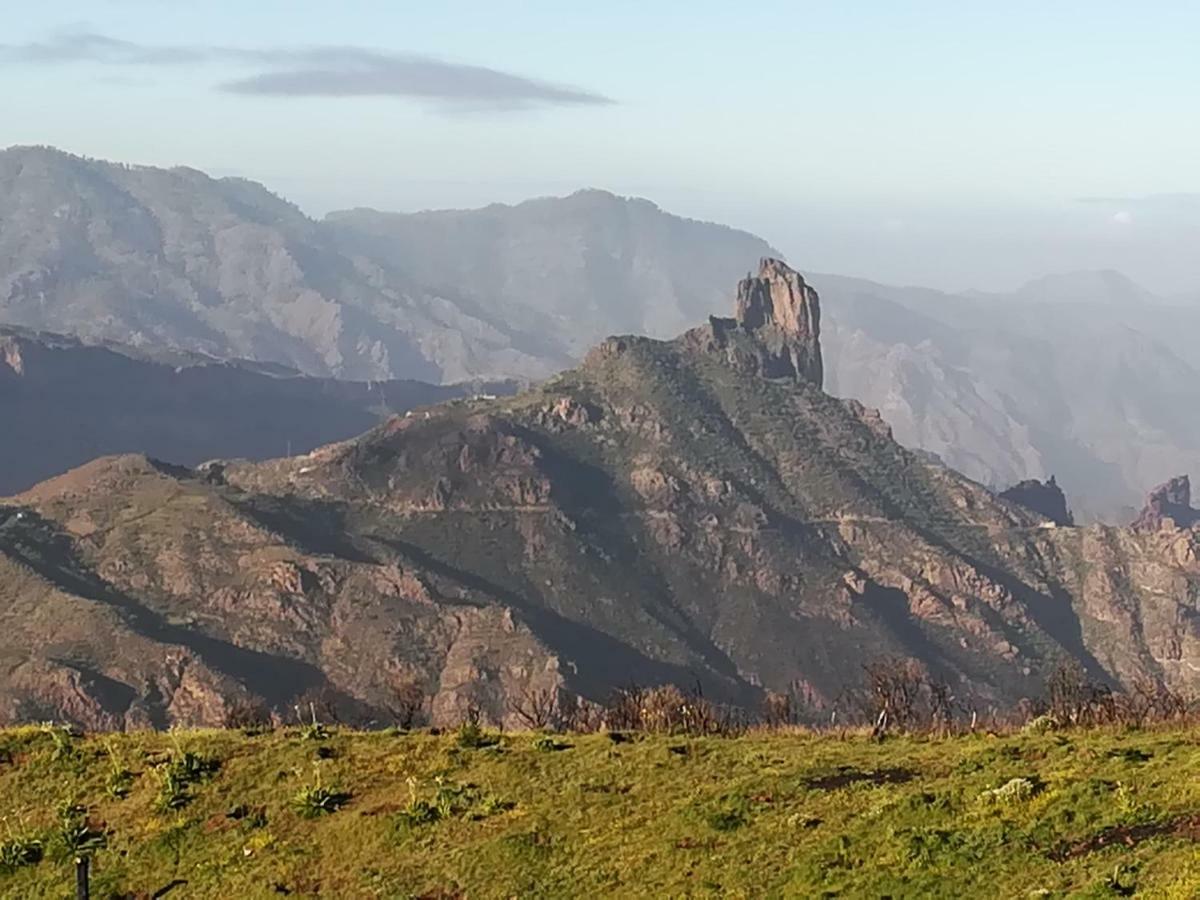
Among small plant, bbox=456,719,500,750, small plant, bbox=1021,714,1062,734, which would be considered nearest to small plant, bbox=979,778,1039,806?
small plant, bbox=1021,714,1062,734

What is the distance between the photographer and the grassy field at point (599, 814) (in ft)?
95.6

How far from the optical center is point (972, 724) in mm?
42844

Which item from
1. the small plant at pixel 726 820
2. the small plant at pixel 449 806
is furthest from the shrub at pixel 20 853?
the small plant at pixel 726 820

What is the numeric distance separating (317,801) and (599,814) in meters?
6.82

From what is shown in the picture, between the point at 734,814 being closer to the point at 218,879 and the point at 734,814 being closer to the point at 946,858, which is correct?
the point at 946,858

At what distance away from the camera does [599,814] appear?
1334 inches

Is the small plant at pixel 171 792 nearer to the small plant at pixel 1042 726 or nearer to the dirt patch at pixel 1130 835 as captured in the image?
the dirt patch at pixel 1130 835

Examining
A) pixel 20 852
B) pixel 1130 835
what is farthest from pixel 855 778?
pixel 20 852

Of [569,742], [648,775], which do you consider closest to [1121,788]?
[648,775]

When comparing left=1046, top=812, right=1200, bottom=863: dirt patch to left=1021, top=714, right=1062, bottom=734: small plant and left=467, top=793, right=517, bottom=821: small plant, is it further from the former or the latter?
left=467, top=793, right=517, bottom=821: small plant

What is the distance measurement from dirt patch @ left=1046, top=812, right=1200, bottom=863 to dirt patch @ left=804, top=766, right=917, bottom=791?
584 centimetres

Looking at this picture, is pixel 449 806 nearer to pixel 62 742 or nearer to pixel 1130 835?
pixel 62 742

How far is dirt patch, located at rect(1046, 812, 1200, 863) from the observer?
92.9ft

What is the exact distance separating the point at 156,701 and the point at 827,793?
6728 inches
